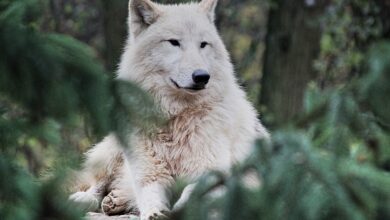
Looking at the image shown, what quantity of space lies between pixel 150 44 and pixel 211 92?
0.58m

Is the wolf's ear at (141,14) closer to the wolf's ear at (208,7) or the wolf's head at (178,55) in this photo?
the wolf's head at (178,55)

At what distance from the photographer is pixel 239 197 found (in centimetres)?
306

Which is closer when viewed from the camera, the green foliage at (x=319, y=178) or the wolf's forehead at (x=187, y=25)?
the green foliage at (x=319, y=178)

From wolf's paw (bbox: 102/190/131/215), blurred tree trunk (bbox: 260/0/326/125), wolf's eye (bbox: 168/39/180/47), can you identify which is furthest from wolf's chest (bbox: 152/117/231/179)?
blurred tree trunk (bbox: 260/0/326/125)

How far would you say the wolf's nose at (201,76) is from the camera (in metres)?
6.02

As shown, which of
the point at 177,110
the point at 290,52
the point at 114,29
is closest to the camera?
the point at 177,110

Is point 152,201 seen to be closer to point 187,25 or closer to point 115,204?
point 115,204

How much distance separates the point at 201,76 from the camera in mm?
6020

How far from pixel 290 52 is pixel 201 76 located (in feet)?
23.9

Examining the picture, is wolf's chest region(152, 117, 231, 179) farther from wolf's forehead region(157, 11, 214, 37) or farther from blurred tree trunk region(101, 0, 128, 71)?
blurred tree trunk region(101, 0, 128, 71)

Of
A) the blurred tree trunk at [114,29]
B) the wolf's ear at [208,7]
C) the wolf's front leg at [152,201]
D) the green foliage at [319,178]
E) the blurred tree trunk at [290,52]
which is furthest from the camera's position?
the blurred tree trunk at [290,52]

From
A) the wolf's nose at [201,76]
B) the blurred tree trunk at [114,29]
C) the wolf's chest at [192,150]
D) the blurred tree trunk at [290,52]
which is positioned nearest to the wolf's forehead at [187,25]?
the wolf's nose at [201,76]

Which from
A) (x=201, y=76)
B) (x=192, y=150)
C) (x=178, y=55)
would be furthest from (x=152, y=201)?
(x=178, y=55)

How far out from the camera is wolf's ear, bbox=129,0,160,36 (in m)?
6.35
